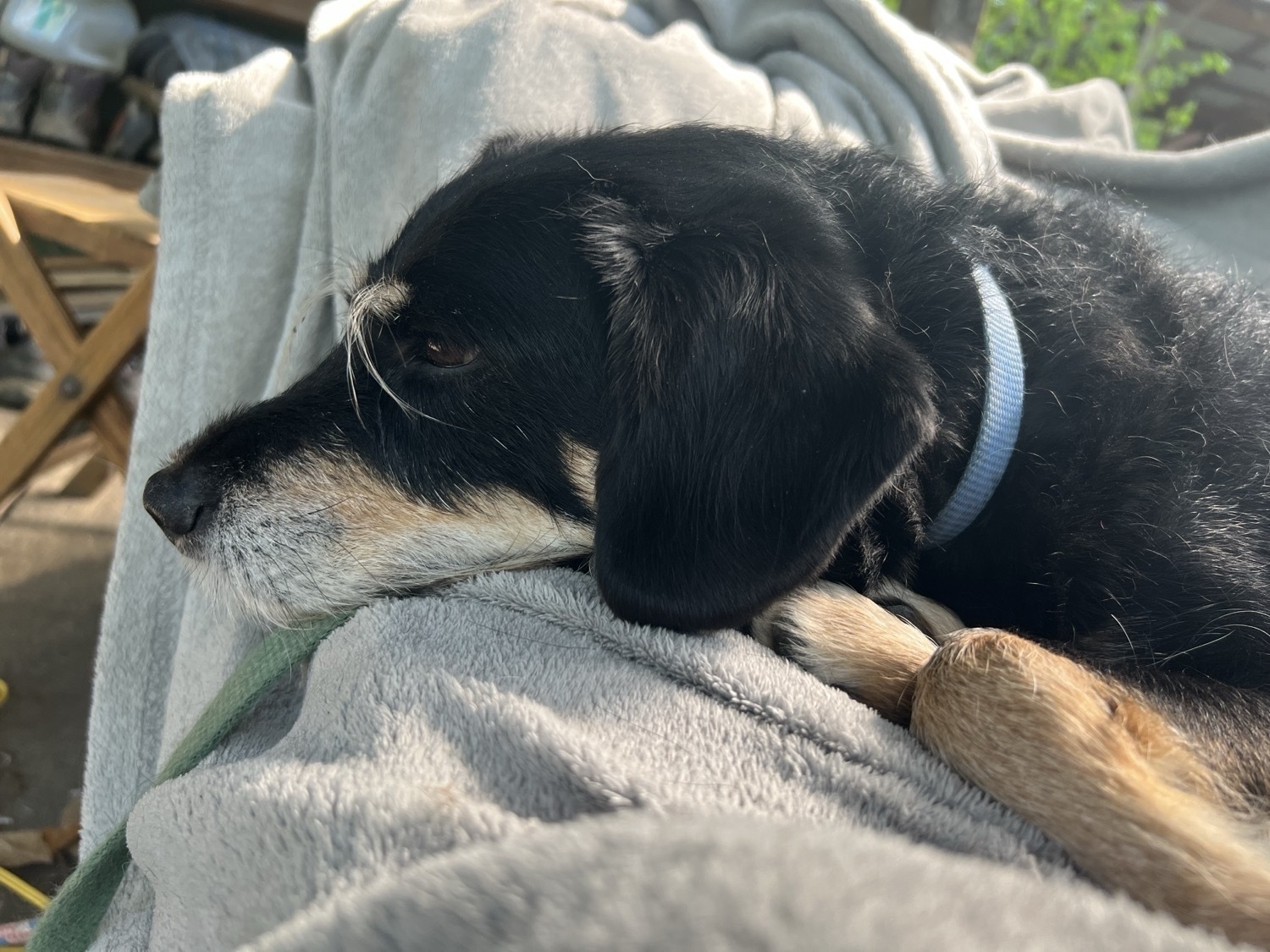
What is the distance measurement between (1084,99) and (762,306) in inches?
101

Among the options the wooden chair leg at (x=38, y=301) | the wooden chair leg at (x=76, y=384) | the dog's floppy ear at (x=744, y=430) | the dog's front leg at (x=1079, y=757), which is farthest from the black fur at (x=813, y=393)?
the wooden chair leg at (x=38, y=301)

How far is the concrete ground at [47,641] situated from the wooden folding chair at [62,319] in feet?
2.80

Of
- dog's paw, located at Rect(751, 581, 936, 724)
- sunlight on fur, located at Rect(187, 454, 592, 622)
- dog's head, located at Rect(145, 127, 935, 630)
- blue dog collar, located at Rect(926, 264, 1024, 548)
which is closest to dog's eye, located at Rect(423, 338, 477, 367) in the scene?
dog's head, located at Rect(145, 127, 935, 630)

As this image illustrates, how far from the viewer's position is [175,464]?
1489mm

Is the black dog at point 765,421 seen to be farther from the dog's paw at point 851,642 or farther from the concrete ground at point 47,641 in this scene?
the concrete ground at point 47,641

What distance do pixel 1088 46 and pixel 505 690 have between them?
605cm

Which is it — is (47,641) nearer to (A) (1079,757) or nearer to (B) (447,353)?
(B) (447,353)

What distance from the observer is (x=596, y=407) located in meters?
1.36

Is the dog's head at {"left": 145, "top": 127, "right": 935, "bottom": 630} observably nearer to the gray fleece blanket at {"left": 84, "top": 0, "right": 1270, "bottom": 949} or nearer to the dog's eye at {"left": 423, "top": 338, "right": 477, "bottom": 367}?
the dog's eye at {"left": 423, "top": 338, "right": 477, "bottom": 367}

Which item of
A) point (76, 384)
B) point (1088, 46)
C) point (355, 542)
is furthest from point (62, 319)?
point (1088, 46)

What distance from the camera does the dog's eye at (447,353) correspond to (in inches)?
54.4

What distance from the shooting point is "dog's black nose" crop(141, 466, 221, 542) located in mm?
1427

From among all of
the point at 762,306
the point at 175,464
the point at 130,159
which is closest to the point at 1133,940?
the point at 762,306

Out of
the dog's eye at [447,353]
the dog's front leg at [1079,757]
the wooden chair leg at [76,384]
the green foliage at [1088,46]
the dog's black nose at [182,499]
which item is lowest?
the wooden chair leg at [76,384]
